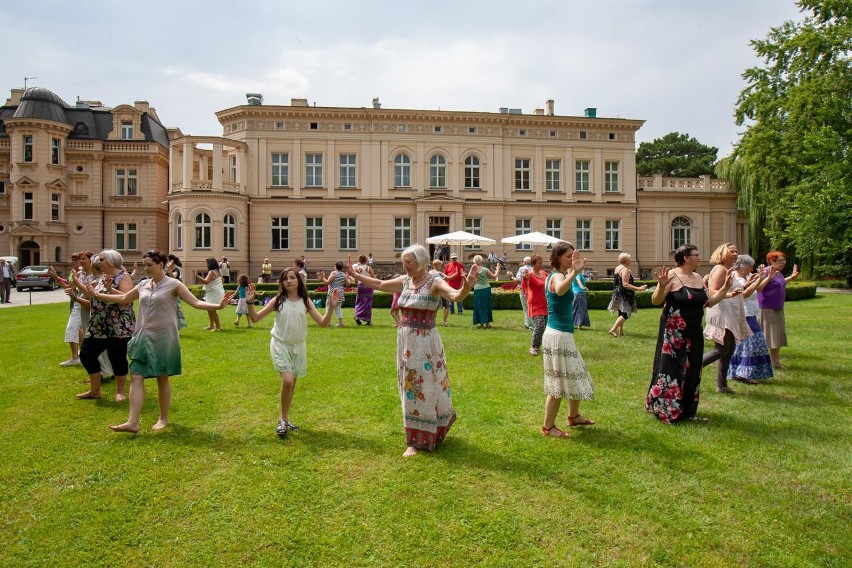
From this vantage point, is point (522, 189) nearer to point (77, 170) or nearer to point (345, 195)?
point (345, 195)

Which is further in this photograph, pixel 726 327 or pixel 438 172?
pixel 438 172

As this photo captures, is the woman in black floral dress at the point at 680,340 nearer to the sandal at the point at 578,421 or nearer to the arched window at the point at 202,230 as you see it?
the sandal at the point at 578,421

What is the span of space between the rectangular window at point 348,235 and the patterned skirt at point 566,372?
101 feet

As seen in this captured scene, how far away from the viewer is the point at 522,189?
37.8 metres

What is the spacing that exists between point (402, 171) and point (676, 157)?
3272 centimetres

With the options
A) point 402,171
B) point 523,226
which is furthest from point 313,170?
point 523,226

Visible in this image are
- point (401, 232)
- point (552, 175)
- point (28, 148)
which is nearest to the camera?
point (401, 232)

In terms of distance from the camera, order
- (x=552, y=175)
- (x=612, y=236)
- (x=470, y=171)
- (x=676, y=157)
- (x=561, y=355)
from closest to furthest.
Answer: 1. (x=561, y=355)
2. (x=470, y=171)
3. (x=552, y=175)
4. (x=612, y=236)
5. (x=676, y=157)

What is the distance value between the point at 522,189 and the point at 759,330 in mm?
29953

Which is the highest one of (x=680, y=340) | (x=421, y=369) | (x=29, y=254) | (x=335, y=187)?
(x=335, y=187)

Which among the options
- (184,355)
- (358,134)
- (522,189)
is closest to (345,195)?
(358,134)

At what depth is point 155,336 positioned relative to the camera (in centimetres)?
617

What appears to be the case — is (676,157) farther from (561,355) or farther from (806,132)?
(561,355)

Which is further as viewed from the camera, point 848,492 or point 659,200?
point 659,200
